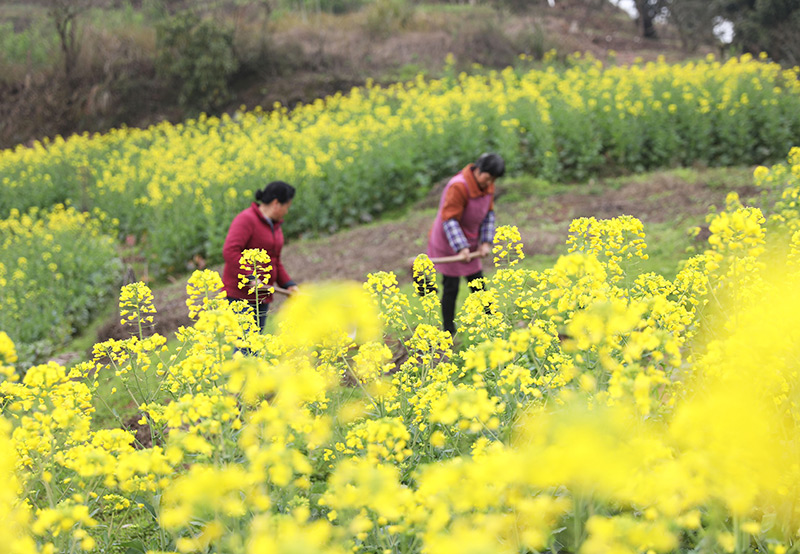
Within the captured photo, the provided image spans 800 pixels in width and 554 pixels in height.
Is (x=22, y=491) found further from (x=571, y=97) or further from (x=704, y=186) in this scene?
(x=571, y=97)

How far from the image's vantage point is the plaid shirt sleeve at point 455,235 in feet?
18.1

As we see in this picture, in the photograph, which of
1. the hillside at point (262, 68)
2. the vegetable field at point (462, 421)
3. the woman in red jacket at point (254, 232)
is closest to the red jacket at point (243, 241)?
the woman in red jacket at point (254, 232)

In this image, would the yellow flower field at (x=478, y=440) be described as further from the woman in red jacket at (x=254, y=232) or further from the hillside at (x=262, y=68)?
the hillside at (x=262, y=68)

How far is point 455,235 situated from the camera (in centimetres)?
554

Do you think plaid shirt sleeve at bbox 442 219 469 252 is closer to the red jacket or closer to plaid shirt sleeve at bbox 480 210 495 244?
plaid shirt sleeve at bbox 480 210 495 244

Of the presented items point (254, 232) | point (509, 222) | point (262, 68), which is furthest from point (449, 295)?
point (262, 68)

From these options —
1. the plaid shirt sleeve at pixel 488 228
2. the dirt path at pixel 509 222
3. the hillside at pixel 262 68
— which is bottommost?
the dirt path at pixel 509 222

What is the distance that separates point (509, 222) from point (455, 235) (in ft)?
13.8

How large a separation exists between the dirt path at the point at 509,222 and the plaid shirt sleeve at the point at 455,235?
2720 mm

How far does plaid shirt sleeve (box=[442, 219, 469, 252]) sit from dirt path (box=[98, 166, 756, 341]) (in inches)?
107

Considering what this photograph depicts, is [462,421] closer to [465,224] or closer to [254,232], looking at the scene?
[254,232]

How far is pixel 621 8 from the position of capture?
115 feet

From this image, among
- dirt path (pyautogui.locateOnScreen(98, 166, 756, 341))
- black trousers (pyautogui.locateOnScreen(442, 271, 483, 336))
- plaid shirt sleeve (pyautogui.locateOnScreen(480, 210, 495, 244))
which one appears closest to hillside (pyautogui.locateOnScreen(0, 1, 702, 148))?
dirt path (pyautogui.locateOnScreen(98, 166, 756, 341))

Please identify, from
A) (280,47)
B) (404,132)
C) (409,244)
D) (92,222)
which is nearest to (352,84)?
(280,47)
